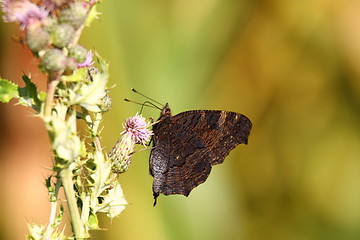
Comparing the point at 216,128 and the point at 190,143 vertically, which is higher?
the point at 216,128

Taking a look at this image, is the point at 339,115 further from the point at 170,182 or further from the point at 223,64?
the point at 170,182

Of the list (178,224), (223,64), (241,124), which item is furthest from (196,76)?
(241,124)

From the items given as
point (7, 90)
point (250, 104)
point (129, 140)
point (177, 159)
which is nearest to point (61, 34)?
point (7, 90)

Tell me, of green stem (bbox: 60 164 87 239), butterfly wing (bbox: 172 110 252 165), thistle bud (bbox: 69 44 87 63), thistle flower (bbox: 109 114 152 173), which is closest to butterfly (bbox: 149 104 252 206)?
butterfly wing (bbox: 172 110 252 165)

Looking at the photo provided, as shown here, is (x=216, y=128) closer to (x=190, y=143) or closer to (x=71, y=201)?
(x=190, y=143)

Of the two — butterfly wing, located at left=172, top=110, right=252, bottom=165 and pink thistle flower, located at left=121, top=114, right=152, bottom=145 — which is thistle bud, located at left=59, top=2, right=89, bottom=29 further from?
butterfly wing, located at left=172, top=110, right=252, bottom=165
